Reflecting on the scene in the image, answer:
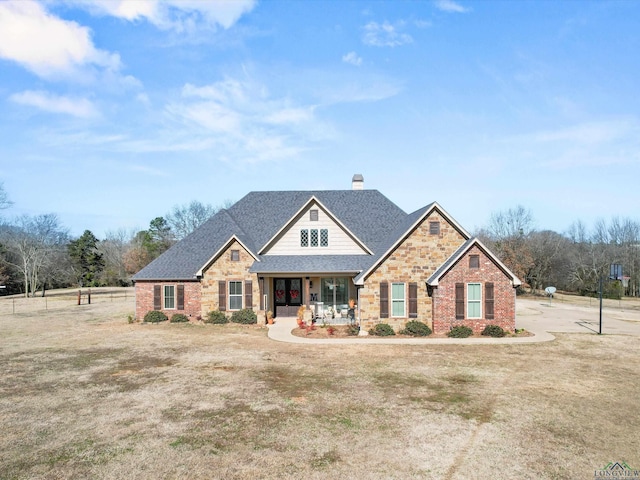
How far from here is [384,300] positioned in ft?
73.2

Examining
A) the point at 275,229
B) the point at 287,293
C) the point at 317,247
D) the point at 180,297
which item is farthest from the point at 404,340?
the point at 180,297

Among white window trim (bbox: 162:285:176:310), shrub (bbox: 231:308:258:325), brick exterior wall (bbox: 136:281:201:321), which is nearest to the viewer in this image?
shrub (bbox: 231:308:258:325)

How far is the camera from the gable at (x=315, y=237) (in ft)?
90.6

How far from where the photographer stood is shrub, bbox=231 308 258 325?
25250 millimetres

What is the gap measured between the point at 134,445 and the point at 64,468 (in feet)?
4.30

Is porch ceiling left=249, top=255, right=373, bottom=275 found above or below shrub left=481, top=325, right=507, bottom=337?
above

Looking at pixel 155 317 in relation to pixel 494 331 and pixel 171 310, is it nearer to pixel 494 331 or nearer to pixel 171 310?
pixel 171 310

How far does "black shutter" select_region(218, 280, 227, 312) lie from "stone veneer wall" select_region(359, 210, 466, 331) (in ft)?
30.1

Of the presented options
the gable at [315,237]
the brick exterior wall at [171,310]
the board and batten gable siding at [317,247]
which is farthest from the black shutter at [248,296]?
the brick exterior wall at [171,310]

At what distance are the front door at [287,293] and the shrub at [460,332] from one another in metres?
11.2

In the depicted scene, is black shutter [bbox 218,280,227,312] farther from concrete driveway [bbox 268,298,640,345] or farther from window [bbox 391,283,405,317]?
window [bbox 391,283,405,317]

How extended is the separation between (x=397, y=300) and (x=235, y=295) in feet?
34.4

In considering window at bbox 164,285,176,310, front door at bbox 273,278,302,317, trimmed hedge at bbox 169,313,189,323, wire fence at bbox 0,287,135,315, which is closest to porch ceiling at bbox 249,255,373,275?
front door at bbox 273,278,302,317

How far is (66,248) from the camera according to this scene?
77812 mm
